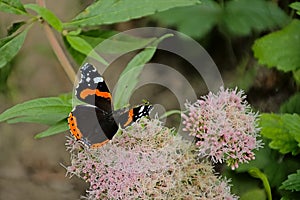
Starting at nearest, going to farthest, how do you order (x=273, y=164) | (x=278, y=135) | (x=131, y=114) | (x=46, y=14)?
(x=131, y=114) < (x=46, y=14) < (x=278, y=135) < (x=273, y=164)

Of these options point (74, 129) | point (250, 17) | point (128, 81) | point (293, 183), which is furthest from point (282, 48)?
point (74, 129)

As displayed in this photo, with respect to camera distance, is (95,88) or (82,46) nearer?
(95,88)

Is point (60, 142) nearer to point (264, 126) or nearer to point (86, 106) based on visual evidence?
point (264, 126)

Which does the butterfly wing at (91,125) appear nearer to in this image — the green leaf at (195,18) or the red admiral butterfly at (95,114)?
the red admiral butterfly at (95,114)

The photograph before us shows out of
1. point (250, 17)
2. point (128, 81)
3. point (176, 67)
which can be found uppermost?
point (128, 81)

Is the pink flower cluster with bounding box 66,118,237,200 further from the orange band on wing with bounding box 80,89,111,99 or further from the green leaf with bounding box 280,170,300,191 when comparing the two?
the green leaf with bounding box 280,170,300,191

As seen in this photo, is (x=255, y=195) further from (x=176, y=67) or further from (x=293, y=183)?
(x=176, y=67)

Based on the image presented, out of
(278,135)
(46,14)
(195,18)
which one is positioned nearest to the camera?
(46,14)
